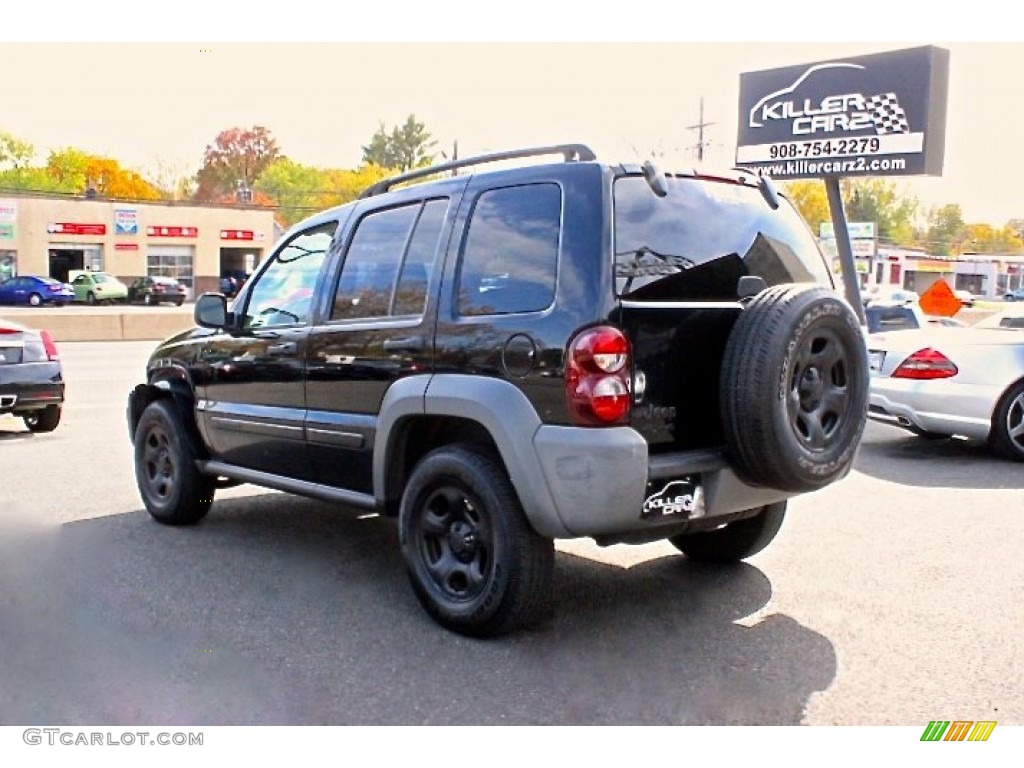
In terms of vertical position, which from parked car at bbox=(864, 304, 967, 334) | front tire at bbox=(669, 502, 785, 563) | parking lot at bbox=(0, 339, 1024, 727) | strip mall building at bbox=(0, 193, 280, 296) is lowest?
parking lot at bbox=(0, 339, 1024, 727)

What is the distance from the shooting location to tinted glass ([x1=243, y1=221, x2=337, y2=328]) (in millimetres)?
5418

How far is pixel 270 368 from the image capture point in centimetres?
550

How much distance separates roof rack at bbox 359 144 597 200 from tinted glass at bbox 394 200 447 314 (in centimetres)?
31

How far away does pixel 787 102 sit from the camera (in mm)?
20516

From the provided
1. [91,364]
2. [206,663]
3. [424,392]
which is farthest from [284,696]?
[91,364]

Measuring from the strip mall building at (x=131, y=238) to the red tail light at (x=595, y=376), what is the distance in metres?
53.2

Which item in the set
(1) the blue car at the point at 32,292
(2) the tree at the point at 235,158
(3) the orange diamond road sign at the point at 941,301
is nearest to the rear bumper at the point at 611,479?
(3) the orange diamond road sign at the point at 941,301

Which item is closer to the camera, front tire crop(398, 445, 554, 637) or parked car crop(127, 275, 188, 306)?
front tire crop(398, 445, 554, 637)

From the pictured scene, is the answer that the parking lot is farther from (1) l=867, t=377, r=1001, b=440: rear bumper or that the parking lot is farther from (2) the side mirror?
(1) l=867, t=377, r=1001, b=440: rear bumper

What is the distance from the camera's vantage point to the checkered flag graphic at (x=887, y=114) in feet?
62.1

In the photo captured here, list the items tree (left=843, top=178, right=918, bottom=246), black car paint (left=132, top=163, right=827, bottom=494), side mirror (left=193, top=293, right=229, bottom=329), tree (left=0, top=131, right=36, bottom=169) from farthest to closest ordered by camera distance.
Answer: tree (left=843, top=178, right=918, bottom=246)
tree (left=0, top=131, right=36, bottom=169)
side mirror (left=193, top=293, right=229, bottom=329)
black car paint (left=132, top=163, right=827, bottom=494)

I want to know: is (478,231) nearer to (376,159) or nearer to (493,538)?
(493,538)

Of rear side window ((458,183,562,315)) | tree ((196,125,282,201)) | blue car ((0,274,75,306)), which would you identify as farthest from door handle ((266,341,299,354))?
tree ((196,125,282,201))

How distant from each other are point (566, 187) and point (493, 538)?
58.4 inches
